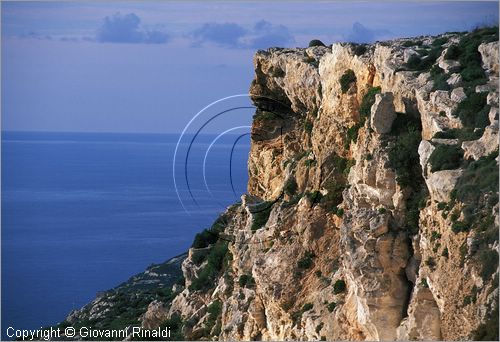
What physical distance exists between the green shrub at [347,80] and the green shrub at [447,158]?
7858mm

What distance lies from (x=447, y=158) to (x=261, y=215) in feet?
42.7

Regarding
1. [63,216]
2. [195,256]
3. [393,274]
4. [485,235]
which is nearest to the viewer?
[485,235]

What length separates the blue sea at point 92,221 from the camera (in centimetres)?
8644

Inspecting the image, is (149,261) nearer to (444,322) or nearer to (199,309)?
(199,309)

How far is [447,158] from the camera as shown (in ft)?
93.1

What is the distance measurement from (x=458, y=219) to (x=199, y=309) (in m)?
16.9

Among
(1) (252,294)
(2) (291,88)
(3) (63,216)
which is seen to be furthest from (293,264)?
(3) (63,216)

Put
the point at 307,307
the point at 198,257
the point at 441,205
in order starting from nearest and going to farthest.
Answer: the point at 441,205, the point at 307,307, the point at 198,257

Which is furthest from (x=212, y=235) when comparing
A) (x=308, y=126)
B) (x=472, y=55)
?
(x=472, y=55)

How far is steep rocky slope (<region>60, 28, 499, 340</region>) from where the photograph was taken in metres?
27.2

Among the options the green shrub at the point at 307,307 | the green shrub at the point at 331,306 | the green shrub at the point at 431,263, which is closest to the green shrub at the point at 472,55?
the green shrub at the point at 431,263

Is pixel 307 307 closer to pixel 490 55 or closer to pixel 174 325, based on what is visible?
pixel 490 55

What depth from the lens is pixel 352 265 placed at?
99.5 feet

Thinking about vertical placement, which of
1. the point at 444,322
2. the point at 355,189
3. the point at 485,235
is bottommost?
the point at 444,322
